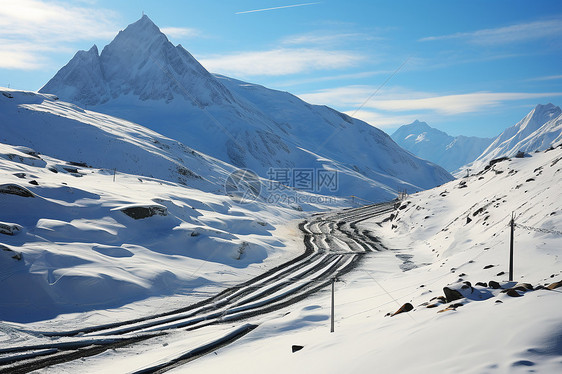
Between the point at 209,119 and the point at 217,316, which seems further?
the point at 209,119

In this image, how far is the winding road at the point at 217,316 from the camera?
17281 mm

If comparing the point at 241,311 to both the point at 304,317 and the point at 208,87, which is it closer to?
the point at 304,317

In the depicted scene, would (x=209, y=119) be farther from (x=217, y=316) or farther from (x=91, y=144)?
(x=217, y=316)

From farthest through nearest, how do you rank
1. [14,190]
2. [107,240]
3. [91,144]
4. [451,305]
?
[91,144] → [107,240] → [14,190] → [451,305]

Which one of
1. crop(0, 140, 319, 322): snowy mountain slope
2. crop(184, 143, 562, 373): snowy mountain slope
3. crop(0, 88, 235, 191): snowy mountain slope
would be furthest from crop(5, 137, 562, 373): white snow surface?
crop(0, 88, 235, 191): snowy mountain slope

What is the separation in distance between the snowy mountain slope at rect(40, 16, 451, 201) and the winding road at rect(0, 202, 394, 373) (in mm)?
79593

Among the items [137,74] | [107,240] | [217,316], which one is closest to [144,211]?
[107,240]

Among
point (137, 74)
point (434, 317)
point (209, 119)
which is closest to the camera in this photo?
point (434, 317)

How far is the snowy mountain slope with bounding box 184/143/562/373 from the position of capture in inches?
384

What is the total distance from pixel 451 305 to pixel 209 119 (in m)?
128

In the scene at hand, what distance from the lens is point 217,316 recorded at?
23531mm

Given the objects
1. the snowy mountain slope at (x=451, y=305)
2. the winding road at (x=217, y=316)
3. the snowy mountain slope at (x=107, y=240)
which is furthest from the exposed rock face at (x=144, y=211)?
the snowy mountain slope at (x=451, y=305)

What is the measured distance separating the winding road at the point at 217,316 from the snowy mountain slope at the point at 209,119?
3134 inches

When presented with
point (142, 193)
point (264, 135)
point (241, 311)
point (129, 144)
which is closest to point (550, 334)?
point (241, 311)
